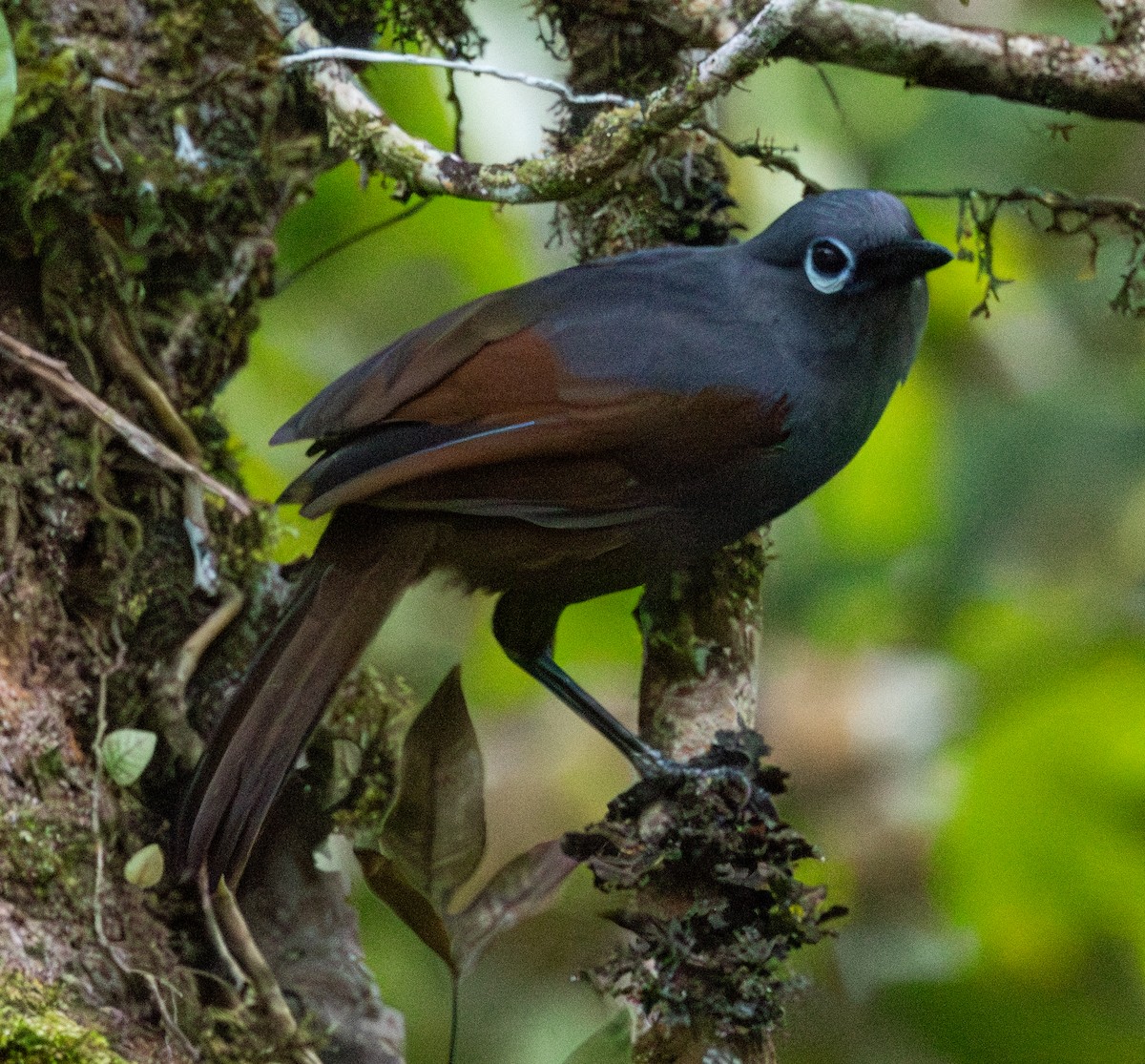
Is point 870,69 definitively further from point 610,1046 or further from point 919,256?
point 610,1046

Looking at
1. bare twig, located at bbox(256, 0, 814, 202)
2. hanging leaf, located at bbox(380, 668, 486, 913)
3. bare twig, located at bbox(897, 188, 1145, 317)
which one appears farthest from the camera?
bare twig, located at bbox(897, 188, 1145, 317)

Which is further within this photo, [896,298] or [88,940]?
[896,298]

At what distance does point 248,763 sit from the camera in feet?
6.11

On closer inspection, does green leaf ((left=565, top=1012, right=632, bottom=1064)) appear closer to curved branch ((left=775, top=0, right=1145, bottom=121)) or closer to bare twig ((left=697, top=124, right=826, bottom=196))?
bare twig ((left=697, top=124, right=826, bottom=196))

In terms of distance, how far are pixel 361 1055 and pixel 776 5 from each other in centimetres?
157

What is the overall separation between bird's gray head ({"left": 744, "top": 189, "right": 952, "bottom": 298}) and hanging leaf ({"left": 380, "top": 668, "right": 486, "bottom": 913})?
805mm

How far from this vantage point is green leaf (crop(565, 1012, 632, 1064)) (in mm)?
1746

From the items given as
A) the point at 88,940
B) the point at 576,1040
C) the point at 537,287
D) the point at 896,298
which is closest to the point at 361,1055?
the point at 576,1040

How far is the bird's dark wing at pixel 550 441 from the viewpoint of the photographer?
5.97 feet

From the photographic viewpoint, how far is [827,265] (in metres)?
1.87

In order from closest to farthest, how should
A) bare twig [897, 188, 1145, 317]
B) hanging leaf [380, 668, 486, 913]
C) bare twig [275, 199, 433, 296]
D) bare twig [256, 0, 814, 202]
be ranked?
bare twig [256, 0, 814, 202] < hanging leaf [380, 668, 486, 913] < bare twig [897, 188, 1145, 317] < bare twig [275, 199, 433, 296]

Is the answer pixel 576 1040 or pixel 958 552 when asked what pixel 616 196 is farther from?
pixel 576 1040

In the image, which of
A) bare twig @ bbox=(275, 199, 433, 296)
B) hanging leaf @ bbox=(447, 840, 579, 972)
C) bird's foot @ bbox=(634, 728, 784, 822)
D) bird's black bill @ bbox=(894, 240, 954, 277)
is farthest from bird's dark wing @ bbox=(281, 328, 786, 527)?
bare twig @ bbox=(275, 199, 433, 296)

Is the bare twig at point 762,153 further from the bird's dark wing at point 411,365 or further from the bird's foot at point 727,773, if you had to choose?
the bird's foot at point 727,773
